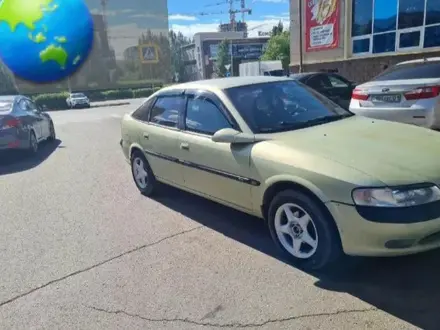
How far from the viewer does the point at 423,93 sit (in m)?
6.12

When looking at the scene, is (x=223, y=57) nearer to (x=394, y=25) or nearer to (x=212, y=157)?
(x=394, y=25)

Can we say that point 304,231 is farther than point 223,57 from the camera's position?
No

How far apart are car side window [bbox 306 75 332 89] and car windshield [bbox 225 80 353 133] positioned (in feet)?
22.8

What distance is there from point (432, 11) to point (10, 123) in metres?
15.4

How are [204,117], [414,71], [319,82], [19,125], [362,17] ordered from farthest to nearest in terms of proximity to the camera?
[362,17]
[319,82]
[19,125]
[414,71]
[204,117]

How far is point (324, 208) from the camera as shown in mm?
2957

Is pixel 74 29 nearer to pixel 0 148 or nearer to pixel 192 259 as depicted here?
pixel 0 148

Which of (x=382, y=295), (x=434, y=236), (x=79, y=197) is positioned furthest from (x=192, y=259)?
(x=79, y=197)

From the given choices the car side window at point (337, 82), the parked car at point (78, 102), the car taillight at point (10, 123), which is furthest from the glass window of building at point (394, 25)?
the parked car at point (78, 102)

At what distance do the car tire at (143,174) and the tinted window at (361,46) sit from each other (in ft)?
53.2

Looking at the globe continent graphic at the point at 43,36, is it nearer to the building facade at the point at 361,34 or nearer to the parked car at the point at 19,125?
the building facade at the point at 361,34

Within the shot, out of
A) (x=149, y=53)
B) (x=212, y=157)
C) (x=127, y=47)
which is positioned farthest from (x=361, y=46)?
(x=127, y=47)

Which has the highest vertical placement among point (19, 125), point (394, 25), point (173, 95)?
point (394, 25)

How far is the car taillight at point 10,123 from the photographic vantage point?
26.2ft
